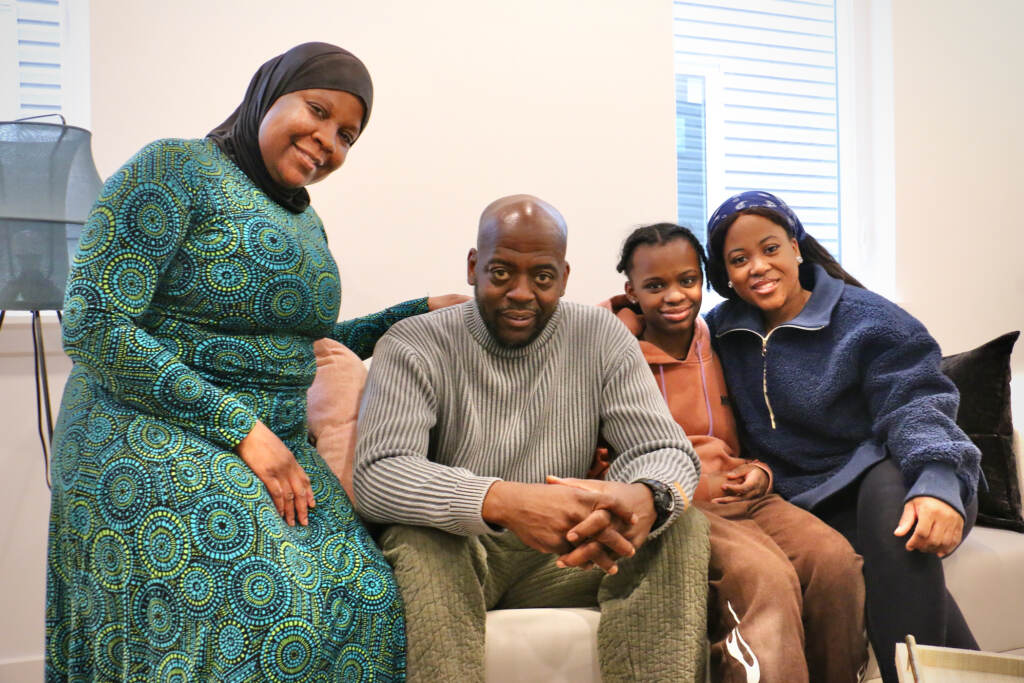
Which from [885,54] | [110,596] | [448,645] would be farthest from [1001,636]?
[885,54]

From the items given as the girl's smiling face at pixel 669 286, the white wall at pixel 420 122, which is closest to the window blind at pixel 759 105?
the white wall at pixel 420 122

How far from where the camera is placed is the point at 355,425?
6.24ft

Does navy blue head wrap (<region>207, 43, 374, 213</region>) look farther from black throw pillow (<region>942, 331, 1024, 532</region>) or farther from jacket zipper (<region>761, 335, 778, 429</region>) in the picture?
black throw pillow (<region>942, 331, 1024, 532</region>)

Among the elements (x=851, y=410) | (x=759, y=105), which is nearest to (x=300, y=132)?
(x=851, y=410)

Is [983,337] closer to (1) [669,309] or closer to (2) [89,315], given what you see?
(1) [669,309]

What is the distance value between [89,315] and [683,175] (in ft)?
8.31

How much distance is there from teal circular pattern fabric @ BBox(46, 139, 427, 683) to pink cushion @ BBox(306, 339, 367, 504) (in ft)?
0.51

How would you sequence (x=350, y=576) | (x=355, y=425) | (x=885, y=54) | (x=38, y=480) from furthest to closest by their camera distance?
(x=885, y=54)
(x=38, y=480)
(x=355, y=425)
(x=350, y=576)

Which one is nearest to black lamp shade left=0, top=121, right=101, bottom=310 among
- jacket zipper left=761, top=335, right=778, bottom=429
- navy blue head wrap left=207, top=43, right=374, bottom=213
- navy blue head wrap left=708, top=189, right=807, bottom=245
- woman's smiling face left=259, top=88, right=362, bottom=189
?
navy blue head wrap left=207, top=43, right=374, bottom=213

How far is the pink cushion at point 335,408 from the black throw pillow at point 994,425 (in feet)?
4.98

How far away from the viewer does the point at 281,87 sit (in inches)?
67.9

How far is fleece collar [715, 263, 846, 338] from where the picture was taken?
209 cm

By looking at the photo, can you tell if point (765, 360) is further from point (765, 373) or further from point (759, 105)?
point (759, 105)

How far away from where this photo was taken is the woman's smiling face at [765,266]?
214cm
